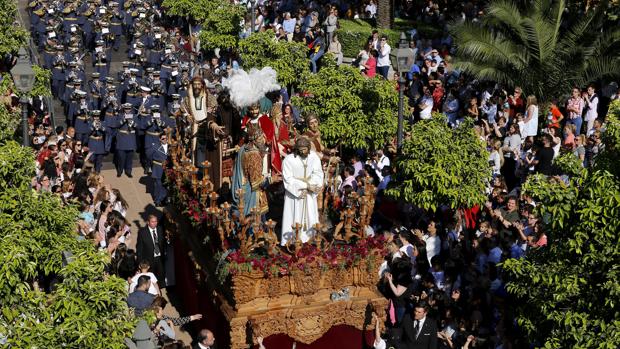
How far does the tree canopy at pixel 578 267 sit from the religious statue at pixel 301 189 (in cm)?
431

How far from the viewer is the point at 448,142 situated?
17.6 m

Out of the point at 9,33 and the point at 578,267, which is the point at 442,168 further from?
the point at 9,33

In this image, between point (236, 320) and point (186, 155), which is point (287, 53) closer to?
point (186, 155)

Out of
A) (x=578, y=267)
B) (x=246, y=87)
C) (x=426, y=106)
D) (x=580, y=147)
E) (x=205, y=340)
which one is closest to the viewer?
(x=578, y=267)

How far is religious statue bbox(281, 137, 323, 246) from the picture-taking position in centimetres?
1501

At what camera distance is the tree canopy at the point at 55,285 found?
32.3ft

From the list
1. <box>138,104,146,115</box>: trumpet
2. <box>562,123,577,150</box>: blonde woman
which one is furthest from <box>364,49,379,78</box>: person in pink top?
<box>562,123,577,150</box>: blonde woman

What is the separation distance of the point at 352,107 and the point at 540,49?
6.69 m

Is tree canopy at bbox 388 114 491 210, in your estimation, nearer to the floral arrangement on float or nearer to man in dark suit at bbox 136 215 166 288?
the floral arrangement on float

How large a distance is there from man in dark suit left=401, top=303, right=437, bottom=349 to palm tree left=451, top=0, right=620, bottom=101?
41.2ft

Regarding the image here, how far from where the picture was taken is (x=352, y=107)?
68.9 feet

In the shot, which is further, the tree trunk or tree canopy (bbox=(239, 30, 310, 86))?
the tree trunk

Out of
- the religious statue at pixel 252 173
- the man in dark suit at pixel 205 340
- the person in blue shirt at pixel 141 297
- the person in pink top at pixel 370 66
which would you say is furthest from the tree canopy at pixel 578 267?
the person in pink top at pixel 370 66

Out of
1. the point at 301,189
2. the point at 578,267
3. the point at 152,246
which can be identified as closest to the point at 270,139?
the point at 301,189
